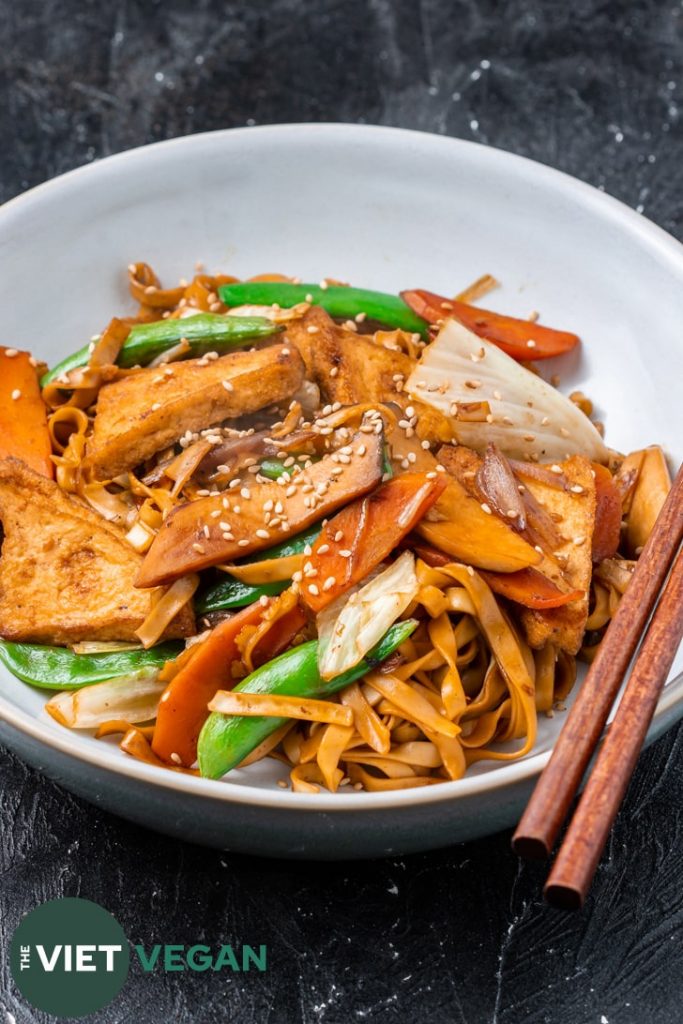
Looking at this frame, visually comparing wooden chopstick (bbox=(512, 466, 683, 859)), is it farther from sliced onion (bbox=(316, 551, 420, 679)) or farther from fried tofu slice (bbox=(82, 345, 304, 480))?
fried tofu slice (bbox=(82, 345, 304, 480))

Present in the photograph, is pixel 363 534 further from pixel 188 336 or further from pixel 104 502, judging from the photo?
pixel 188 336

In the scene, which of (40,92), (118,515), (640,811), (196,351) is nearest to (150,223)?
(196,351)

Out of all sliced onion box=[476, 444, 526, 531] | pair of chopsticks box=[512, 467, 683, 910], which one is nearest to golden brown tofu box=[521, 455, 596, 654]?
sliced onion box=[476, 444, 526, 531]

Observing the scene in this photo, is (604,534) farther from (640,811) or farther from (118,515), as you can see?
(118,515)

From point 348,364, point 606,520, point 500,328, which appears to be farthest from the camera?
point 500,328

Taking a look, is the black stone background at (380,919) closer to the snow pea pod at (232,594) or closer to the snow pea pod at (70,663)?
the snow pea pod at (70,663)

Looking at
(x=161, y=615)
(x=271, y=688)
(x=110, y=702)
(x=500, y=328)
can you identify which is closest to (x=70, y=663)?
(x=110, y=702)
